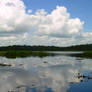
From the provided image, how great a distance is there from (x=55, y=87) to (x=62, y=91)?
1883mm

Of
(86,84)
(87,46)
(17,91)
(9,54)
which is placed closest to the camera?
(17,91)

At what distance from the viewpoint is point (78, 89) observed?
19.2 m

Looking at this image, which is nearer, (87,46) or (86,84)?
(86,84)

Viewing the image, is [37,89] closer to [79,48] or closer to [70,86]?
[70,86]

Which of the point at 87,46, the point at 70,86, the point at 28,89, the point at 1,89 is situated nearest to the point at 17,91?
the point at 28,89

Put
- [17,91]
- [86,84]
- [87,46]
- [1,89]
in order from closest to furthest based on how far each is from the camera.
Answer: [17,91]
[1,89]
[86,84]
[87,46]

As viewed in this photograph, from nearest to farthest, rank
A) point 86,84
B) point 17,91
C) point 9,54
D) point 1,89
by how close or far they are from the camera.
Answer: point 17,91 < point 1,89 < point 86,84 < point 9,54

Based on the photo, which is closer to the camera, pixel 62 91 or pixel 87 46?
pixel 62 91

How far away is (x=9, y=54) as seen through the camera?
93500 mm

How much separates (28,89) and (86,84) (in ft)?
29.8

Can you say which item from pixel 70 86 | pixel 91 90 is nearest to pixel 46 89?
pixel 70 86

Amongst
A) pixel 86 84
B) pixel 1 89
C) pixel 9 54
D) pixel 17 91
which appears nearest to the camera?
pixel 17 91

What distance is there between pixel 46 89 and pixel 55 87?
5.58 ft

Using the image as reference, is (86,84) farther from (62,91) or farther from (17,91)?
(17,91)
